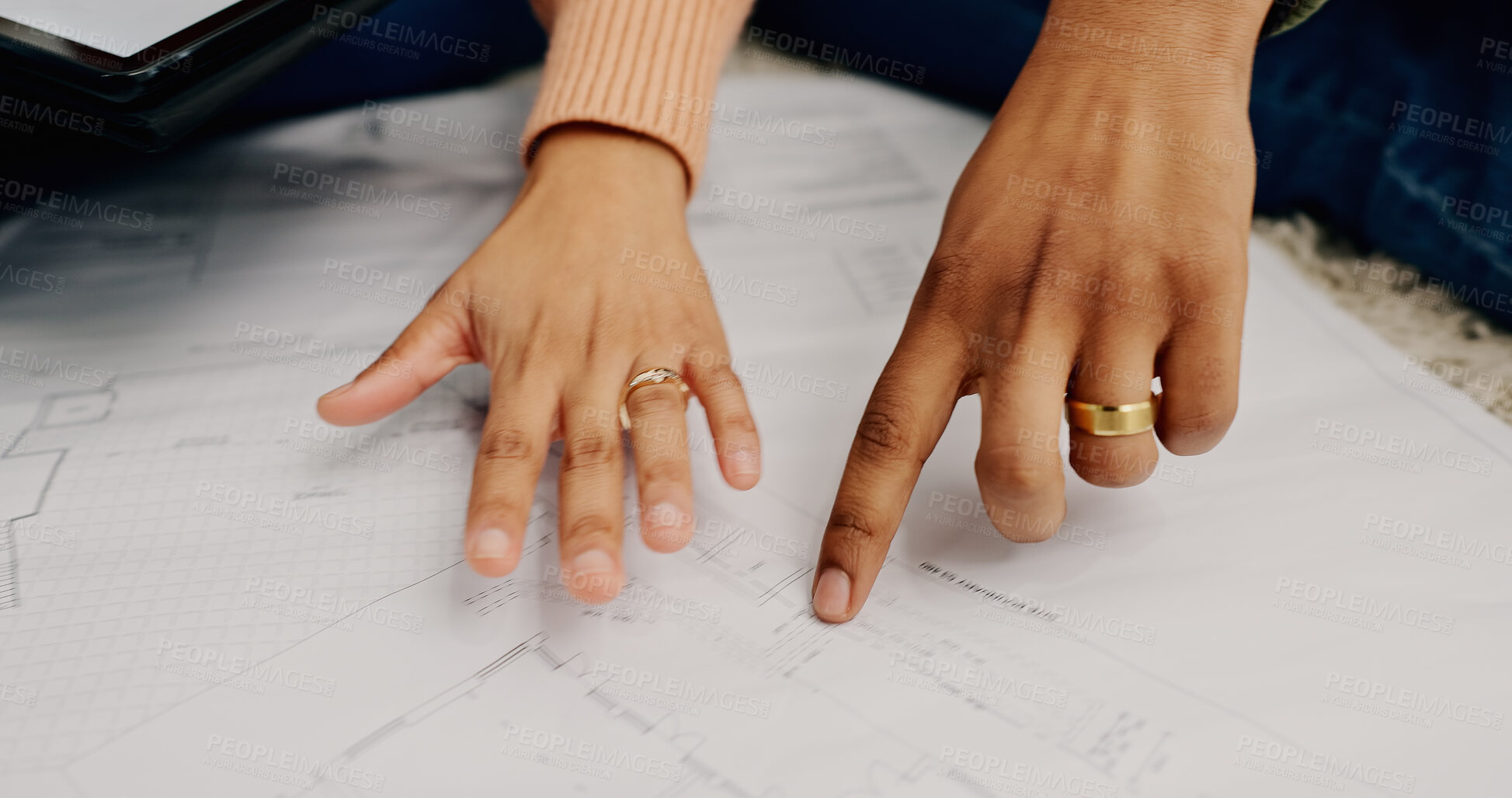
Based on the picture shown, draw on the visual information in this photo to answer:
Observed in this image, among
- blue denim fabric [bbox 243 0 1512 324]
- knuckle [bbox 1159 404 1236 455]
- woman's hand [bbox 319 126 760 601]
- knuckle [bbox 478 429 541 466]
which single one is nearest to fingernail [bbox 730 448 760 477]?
woman's hand [bbox 319 126 760 601]

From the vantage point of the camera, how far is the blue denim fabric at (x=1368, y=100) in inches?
25.3

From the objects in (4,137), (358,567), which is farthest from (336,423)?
(4,137)

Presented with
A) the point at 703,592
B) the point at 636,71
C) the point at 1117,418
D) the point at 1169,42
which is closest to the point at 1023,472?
the point at 1117,418

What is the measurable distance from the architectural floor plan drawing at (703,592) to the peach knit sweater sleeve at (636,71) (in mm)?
129

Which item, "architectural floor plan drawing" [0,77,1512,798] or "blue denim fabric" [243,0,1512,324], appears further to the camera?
"blue denim fabric" [243,0,1512,324]

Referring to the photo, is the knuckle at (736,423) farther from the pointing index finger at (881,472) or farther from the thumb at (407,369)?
the thumb at (407,369)

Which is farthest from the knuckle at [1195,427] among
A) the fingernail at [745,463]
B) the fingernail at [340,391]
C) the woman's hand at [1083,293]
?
the fingernail at [340,391]

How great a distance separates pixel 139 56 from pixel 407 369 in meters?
0.20

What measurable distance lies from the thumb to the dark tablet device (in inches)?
6.1

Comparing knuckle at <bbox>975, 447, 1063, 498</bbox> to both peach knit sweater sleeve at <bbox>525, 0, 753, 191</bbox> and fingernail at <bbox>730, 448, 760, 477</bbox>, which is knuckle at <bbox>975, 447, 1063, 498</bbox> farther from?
peach knit sweater sleeve at <bbox>525, 0, 753, 191</bbox>

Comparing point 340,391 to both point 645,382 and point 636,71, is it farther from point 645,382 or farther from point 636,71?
point 636,71

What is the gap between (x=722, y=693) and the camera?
0.42 m

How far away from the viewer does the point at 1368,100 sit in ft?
2.24

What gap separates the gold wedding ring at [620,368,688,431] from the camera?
525 mm
